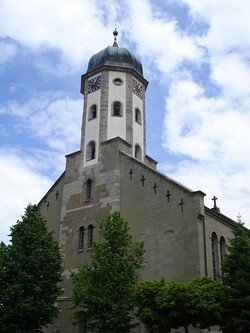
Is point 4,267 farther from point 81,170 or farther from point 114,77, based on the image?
point 114,77

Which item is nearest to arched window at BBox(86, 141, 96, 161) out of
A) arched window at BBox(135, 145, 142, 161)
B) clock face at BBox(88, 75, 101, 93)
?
arched window at BBox(135, 145, 142, 161)

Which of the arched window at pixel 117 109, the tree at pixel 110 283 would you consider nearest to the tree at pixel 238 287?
the tree at pixel 110 283

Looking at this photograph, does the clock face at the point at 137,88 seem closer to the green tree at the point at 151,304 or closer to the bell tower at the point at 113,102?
the bell tower at the point at 113,102

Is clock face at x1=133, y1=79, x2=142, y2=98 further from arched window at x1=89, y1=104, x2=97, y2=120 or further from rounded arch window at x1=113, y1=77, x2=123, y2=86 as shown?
arched window at x1=89, y1=104, x2=97, y2=120

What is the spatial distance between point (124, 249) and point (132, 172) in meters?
7.15

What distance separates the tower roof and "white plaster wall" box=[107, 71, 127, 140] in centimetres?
97

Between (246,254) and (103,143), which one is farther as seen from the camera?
(103,143)

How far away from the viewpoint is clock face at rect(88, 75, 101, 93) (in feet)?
119

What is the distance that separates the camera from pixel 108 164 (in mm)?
32469

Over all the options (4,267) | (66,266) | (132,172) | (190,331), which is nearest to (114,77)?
(132,172)

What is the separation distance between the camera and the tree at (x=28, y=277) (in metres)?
24.8

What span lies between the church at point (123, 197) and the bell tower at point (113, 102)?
8 cm

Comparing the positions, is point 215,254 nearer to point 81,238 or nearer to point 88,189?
point 81,238

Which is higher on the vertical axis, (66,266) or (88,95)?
(88,95)
